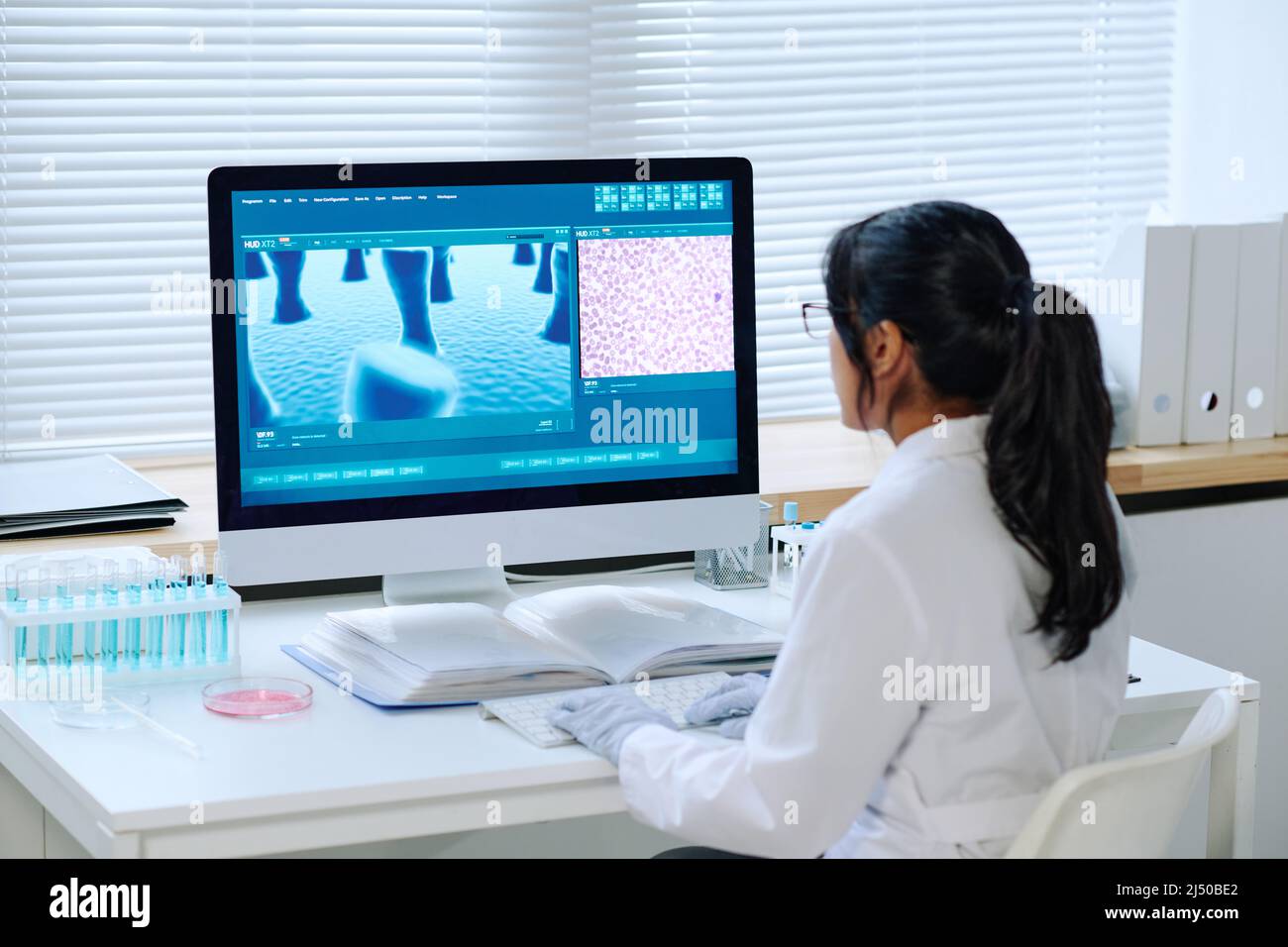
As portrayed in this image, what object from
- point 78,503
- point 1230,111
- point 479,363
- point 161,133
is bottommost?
point 78,503

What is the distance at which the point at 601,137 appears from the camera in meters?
2.63

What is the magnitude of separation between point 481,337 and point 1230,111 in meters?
1.79

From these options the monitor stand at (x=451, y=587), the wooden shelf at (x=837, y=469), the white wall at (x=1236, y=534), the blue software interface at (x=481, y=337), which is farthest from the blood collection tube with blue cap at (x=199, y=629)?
the white wall at (x=1236, y=534)

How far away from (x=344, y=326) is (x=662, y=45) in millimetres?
1154

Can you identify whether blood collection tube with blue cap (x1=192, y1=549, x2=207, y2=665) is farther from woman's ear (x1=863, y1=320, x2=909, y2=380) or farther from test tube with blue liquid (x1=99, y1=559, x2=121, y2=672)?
woman's ear (x1=863, y1=320, x2=909, y2=380)

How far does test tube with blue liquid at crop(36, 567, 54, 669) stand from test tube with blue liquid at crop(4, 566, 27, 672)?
13 mm

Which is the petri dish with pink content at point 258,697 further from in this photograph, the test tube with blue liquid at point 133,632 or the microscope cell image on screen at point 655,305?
the microscope cell image on screen at point 655,305

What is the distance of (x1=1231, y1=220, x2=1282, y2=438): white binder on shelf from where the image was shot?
101 inches

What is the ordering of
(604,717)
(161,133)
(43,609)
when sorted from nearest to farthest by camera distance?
(604,717), (43,609), (161,133)

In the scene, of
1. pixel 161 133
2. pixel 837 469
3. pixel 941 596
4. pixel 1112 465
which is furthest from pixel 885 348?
pixel 161 133

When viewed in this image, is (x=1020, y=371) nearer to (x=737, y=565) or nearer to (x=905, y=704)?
(x=905, y=704)

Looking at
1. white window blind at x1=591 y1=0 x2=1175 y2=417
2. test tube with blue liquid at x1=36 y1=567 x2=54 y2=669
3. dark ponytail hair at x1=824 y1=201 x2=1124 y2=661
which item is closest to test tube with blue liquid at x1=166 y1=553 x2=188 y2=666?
test tube with blue liquid at x1=36 y1=567 x2=54 y2=669

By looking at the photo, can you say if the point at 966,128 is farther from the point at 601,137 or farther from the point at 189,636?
the point at 189,636

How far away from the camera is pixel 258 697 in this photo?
1.57m
